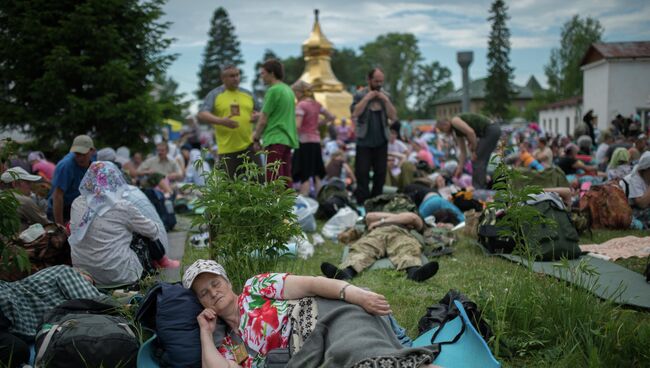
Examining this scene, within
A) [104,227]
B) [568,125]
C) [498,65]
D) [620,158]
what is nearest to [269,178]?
[104,227]

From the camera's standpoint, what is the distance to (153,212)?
6273mm

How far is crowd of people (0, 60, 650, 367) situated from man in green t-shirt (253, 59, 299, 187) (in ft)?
0.06

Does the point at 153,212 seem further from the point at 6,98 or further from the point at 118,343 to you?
the point at 6,98

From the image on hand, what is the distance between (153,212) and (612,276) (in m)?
4.57

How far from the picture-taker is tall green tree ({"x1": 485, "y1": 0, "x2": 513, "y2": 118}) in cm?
6034

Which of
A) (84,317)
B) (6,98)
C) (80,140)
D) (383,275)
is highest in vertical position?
(6,98)

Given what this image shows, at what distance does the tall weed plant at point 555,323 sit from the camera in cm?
341

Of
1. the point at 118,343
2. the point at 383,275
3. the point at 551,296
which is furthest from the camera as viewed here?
the point at 383,275

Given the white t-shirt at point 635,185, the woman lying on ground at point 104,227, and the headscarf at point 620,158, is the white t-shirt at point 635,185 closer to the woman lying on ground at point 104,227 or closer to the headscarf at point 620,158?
the headscarf at point 620,158

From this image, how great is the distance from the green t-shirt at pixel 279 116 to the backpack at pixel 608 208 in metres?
4.18

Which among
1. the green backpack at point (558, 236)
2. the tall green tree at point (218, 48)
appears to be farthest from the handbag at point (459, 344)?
the tall green tree at point (218, 48)

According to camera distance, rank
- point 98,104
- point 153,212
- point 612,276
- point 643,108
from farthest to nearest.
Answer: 1. point 643,108
2. point 98,104
3. point 153,212
4. point 612,276

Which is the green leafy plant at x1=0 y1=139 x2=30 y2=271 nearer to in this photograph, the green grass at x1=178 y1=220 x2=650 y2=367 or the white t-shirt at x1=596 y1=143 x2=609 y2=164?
the green grass at x1=178 y1=220 x2=650 y2=367

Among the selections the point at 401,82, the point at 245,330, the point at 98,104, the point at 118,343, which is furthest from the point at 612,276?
the point at 401,82
